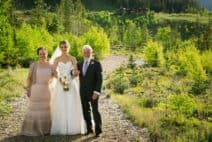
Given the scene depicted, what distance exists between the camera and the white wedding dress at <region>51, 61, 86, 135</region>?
13609 millimetres

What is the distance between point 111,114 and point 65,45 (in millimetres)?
5159

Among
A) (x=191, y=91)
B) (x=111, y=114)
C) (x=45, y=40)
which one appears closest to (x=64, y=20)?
(x=45, y=40)

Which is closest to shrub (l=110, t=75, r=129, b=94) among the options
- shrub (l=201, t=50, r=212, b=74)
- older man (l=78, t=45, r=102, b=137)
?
older man (l=78, t=45, r=102, b=137)

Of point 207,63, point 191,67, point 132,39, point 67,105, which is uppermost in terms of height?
point 132,39

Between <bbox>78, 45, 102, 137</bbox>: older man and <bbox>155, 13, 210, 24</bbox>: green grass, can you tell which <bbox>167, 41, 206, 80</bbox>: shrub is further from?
<bbox>155, 13, 210, 24</bbox>: green grass

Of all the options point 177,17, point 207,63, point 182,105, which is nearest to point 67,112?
point 182,105

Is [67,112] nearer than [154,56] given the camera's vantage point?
Yes

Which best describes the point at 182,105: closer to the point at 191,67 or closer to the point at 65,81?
the point at 65,81

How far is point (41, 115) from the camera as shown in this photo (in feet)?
44.8

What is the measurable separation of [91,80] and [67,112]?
116cm

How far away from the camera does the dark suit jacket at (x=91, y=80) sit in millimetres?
13156

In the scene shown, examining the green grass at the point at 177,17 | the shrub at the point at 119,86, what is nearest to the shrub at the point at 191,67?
the shrub at the point at 119,86

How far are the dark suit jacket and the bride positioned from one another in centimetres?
40

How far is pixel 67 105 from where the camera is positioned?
13.6m
